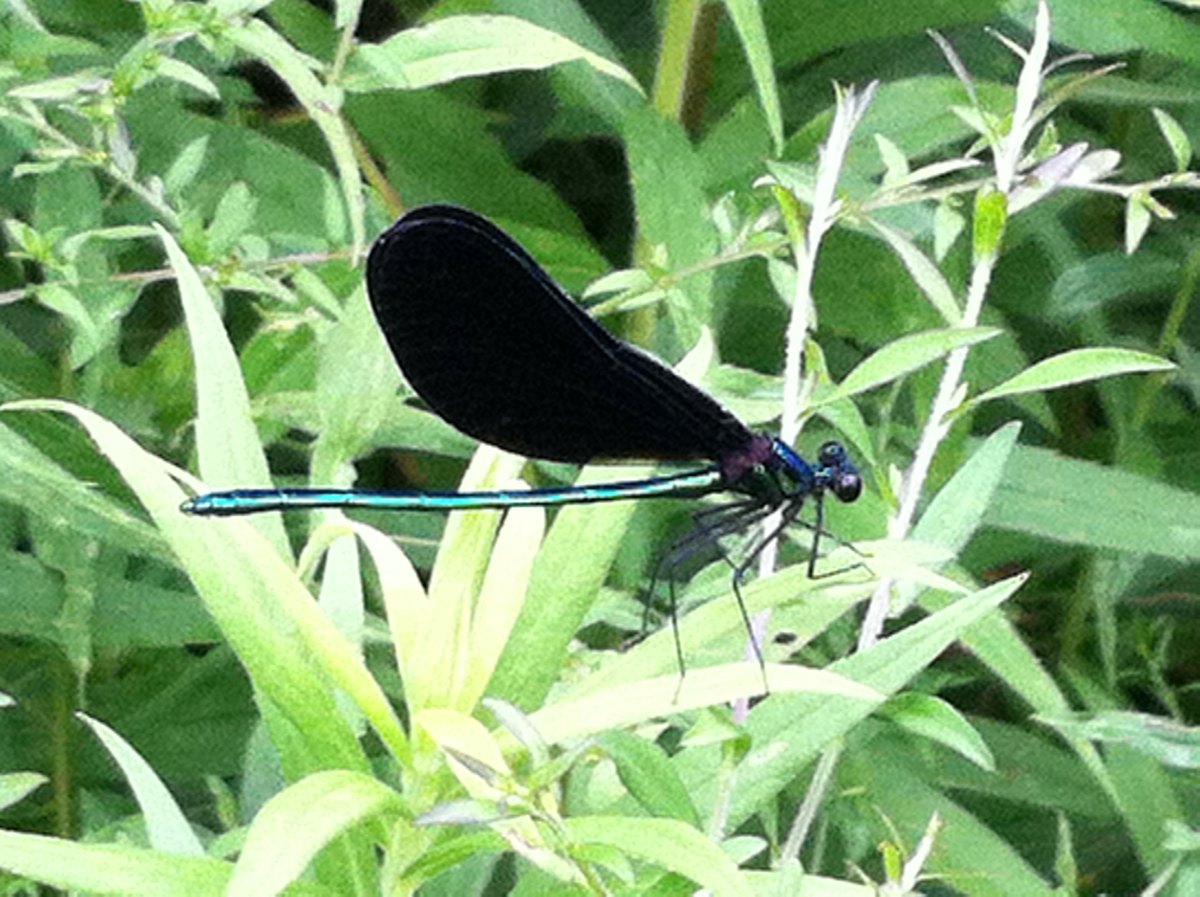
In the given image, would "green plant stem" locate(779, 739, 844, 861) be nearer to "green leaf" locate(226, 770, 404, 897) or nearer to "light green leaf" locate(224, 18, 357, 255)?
"green leaf" locate(226, 770, 404, 897)

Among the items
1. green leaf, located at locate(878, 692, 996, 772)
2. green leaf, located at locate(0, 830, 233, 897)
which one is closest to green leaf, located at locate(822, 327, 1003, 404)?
green leaf, located at locate(878, 692, 996, 772)

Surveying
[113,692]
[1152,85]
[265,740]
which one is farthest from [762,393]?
[1152,85]

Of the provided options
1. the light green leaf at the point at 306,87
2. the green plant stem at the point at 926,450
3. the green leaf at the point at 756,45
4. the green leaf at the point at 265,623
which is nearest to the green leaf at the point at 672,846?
the green leaf at the point at 265,623

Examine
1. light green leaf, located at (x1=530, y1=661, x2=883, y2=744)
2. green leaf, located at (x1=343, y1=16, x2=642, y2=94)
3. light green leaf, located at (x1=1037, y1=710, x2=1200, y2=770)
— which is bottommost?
light green leaf, located at (x1=1037, y1=710, x2=1200, y2=770)

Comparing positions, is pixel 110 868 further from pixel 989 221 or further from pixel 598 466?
pixel 989 221

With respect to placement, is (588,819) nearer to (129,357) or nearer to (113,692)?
(113,692)

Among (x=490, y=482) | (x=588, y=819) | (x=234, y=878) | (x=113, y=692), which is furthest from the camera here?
(x=113, y=692)
